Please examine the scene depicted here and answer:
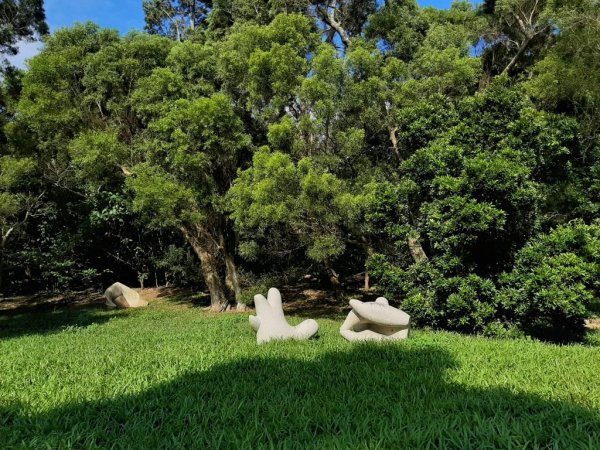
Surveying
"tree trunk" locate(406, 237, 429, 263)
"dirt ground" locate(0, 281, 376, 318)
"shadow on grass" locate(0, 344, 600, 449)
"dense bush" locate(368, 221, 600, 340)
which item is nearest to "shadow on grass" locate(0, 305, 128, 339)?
"dirt ground" locate(0, 281, 376, 318)

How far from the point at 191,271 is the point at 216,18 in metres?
8.07

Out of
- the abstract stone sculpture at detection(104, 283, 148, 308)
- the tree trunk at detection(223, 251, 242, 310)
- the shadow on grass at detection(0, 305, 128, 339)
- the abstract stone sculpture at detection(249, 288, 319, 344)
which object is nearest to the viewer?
the abstract stone sculpture at detection(249, 288, 319, 344)

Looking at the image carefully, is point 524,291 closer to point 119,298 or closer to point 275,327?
point 275,327

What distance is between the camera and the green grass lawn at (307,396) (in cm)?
267

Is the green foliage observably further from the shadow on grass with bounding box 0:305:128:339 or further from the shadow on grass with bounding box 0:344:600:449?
the shadow on grass with bounding box 0:305:128:339

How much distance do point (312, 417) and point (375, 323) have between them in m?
3.38

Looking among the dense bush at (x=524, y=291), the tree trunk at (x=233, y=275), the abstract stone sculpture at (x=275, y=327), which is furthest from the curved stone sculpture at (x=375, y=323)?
the tree trunk at (x=233, y=275)

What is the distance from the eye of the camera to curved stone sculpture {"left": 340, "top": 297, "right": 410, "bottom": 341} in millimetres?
6082

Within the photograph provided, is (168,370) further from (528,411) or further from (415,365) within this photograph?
(528,411)

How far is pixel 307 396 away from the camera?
3.51 metres

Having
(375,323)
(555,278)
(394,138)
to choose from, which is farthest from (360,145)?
(375,323)

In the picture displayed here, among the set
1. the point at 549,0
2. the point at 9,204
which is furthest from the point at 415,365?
the point at 549,0

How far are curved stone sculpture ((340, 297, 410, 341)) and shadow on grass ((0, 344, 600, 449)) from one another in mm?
1882

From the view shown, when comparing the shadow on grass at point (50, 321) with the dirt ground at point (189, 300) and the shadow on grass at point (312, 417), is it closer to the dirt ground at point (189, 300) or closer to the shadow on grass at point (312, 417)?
the dirt ground at point (189, 300)
